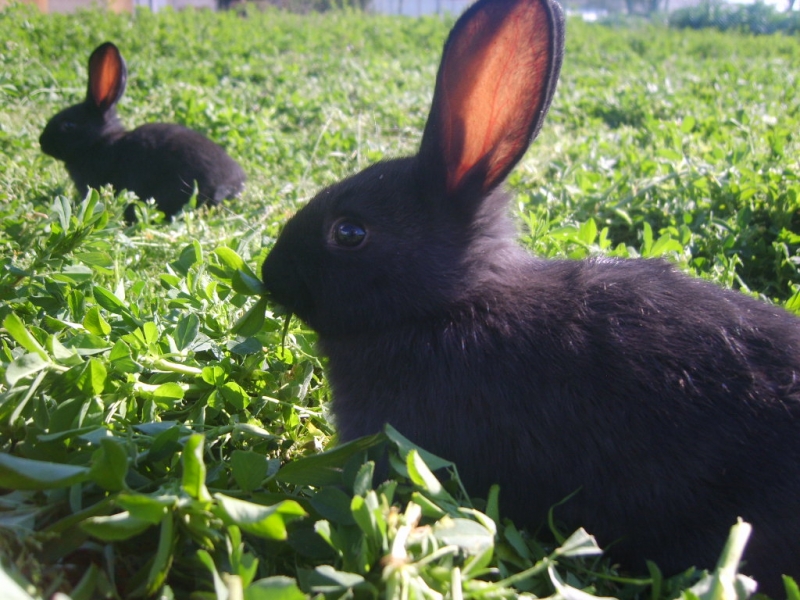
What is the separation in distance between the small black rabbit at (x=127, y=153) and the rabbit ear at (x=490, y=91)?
9.84 ft

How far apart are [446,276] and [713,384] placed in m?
0.89

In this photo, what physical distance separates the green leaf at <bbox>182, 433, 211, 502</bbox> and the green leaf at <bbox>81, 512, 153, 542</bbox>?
0.11 metres

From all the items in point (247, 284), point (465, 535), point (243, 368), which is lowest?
point (243, 368)

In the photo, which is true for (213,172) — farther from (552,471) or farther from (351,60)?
(351,60)

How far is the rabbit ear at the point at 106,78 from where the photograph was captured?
5.92m

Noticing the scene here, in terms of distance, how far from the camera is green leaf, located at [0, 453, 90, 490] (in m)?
1.62

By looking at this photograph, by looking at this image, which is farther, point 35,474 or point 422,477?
point 422,477

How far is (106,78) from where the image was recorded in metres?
6.13

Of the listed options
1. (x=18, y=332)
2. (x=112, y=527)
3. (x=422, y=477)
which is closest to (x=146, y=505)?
(x=112, y=527)

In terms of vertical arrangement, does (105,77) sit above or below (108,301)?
above

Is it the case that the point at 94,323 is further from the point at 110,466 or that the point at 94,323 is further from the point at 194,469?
the point at 194,469

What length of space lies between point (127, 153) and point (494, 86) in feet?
13.7

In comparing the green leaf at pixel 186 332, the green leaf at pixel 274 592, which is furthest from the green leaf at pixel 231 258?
the green leaf at pixel 274 592

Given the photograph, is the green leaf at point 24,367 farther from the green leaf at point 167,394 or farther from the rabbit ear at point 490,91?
the rabbit ear at point 490,91
